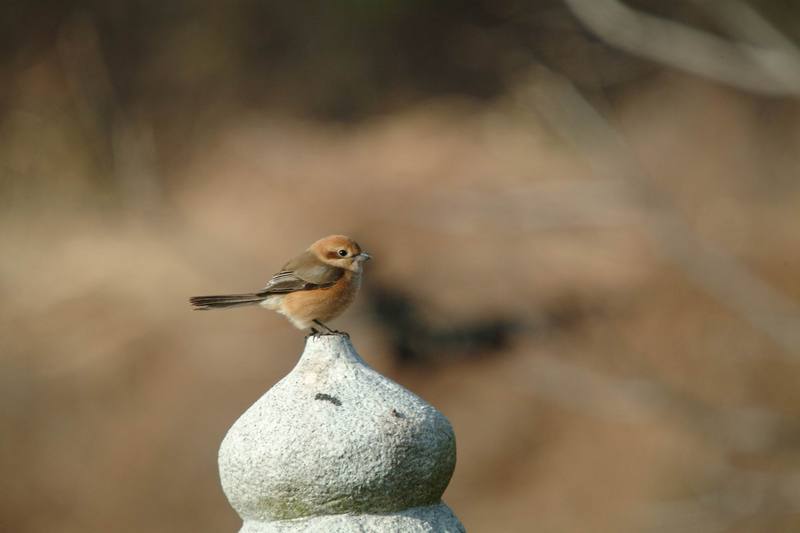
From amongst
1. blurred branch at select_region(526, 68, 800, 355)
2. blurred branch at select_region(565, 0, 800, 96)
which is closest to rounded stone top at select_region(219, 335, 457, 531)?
blurred branch at select_region(565, 0, 800, 96)

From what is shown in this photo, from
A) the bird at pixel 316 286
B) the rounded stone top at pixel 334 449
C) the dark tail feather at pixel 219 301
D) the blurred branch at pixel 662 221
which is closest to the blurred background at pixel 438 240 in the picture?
the blurred branch at pixel 662 221

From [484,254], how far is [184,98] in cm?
652

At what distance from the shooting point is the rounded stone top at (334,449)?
3539 mm

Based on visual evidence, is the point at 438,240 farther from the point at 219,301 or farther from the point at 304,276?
the point at 219,301

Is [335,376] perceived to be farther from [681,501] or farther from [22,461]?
[22,461]

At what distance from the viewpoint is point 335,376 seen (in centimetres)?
372

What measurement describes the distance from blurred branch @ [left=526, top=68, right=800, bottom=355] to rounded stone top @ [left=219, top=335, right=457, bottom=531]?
5.81 meters

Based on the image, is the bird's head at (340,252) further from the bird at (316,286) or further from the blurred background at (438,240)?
the blurred background at (438,240)

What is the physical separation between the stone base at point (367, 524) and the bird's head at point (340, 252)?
1.39 meters

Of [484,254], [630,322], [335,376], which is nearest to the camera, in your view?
[335,376]

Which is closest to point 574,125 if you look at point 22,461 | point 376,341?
point 376,341

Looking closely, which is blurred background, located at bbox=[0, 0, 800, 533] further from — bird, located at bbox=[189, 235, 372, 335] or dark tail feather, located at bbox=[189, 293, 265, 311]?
dark tail feather, located at bbox=[189, 293, 265, 311]

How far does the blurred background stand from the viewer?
12664 millimetres

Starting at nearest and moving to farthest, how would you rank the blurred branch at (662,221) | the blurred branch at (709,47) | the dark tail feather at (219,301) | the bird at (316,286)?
the dark tail feather at (219,301), the bird at (316,286), the blurred branch at (709,47), the blurred branch at (662,221)
